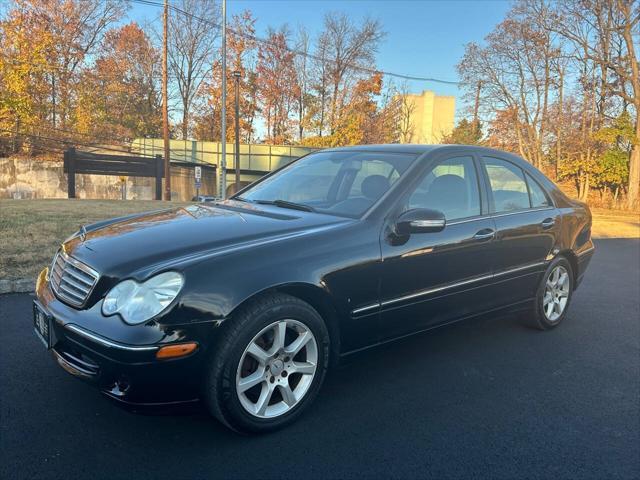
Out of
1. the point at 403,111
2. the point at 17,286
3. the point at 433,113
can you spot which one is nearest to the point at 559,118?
the point at 403,111

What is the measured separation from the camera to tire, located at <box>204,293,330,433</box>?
2361mm

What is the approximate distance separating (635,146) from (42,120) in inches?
1399

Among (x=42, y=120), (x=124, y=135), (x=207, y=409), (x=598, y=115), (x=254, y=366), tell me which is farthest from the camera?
(x=124, y=135)

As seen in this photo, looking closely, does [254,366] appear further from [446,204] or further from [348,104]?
[348,104]

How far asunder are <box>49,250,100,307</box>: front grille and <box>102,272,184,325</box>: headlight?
18 cm

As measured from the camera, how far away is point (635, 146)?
24.1 metres

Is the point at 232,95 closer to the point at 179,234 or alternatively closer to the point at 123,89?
the point at 123,89

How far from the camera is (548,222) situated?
13.8 ft

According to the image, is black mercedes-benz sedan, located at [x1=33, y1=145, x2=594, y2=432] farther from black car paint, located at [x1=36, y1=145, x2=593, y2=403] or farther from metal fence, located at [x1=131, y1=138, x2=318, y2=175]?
metal fence, located at [x1=131, y1=138, x2=318, y2=175]

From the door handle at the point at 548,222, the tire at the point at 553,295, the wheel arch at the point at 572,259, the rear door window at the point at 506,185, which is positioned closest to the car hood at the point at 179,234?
the rear door window at the point at 506,185

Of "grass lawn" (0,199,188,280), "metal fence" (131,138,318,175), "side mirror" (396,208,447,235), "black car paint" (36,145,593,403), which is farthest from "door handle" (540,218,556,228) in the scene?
"metal fence" (131,138,318,175)

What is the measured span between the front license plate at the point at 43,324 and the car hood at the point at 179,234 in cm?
35

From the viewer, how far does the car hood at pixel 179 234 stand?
246cm

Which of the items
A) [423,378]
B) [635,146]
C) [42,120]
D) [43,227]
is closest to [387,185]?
[423,378]
